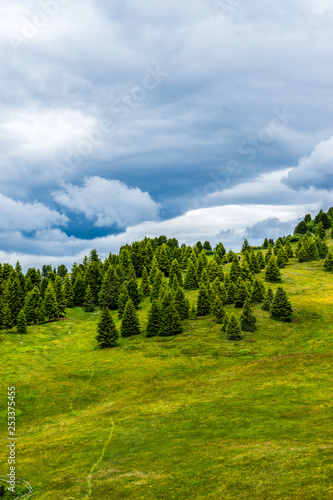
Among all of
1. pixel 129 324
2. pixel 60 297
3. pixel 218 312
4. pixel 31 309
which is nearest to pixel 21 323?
pixel 31 309

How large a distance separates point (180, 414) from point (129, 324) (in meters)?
62.0

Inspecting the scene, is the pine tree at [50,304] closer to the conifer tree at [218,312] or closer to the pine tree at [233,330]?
the conifer tree at [218,312]

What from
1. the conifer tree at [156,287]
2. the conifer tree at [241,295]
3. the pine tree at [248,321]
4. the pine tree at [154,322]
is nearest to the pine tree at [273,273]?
the conifer tree at [241,295]

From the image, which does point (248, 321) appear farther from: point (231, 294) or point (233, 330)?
point (231, 294)

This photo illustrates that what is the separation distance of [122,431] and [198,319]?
69.7 meters

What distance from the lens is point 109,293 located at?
147 meters

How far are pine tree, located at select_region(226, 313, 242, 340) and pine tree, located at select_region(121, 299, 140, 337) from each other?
31.0 meters

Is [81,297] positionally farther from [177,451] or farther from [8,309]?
[177,451]

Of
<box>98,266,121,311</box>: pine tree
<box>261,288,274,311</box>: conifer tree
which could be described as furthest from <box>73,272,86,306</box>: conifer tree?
<box>261,288,274,311</box>: conifer tree

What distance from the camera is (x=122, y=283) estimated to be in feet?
491

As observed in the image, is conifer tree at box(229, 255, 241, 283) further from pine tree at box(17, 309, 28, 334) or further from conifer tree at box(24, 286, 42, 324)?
pine tree at box(17, 309, 28, 334)

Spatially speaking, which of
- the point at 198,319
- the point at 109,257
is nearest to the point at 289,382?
the point at 198,319

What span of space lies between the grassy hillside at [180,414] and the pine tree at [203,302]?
13.4 meters

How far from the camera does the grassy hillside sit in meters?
27.6
